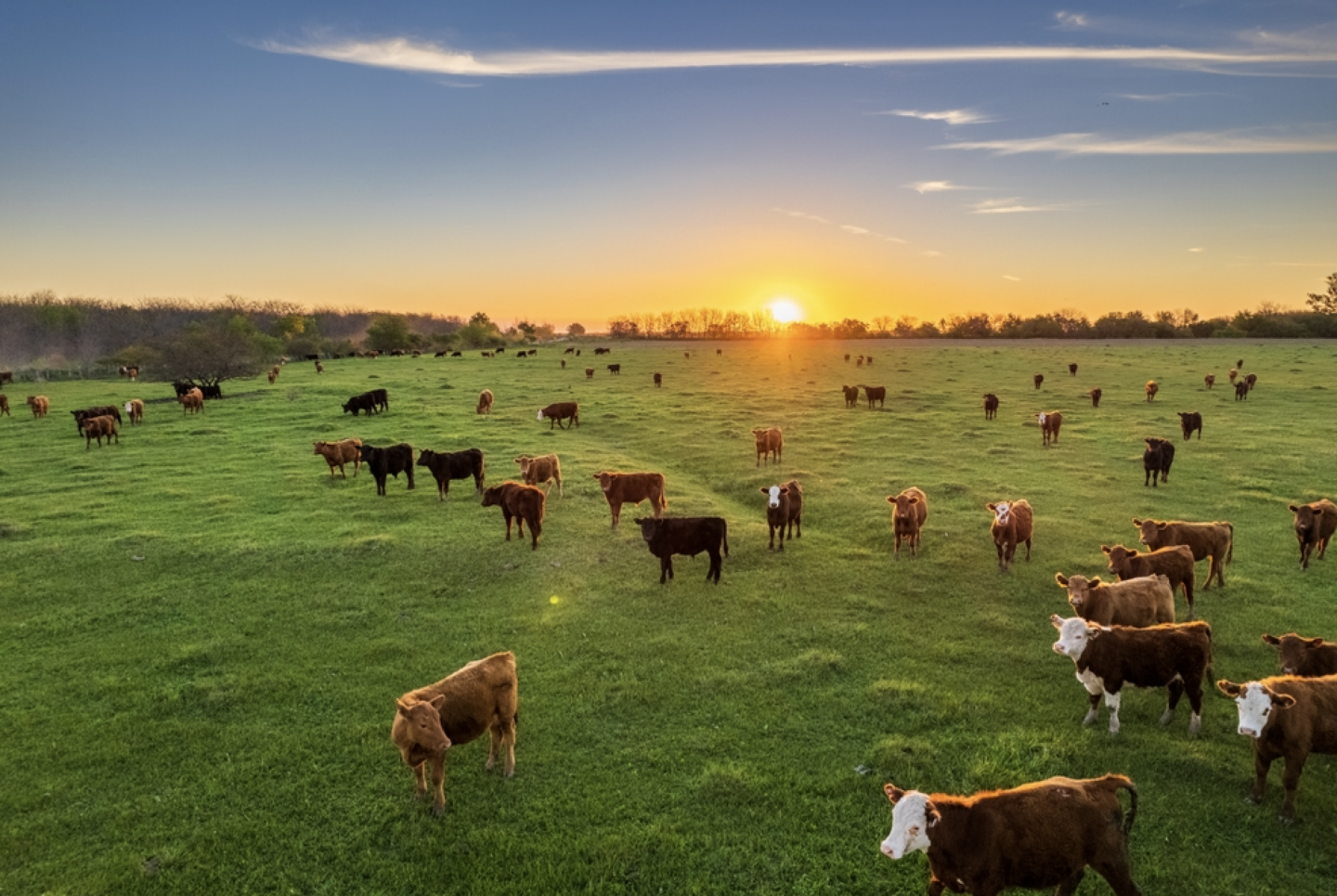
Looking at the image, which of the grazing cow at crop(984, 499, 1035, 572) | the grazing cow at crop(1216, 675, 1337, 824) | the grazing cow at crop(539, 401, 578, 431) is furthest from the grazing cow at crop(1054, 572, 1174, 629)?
the grazing cow at crop(539, 401, 578, 431)

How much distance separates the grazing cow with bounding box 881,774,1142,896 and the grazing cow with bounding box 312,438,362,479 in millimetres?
20070

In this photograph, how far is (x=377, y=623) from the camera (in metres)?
10.3

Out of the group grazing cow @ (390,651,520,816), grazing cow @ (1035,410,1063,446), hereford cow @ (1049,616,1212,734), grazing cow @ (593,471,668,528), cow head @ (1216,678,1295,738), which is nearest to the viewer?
cow head @ (1216,678,1295,738)

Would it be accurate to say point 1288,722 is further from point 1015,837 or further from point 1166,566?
point 1166,566

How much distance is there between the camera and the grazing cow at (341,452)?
2034 cm

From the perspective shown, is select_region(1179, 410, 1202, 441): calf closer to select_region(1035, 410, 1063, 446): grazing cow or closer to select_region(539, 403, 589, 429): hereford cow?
select_region(1035, 410, 1063, 446): grazing cow

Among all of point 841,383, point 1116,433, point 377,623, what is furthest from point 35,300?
point 1116,433

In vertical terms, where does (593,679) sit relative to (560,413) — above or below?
below

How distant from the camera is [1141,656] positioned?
23.3 ft

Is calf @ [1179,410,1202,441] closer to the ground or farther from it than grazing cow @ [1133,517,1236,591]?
farther from it

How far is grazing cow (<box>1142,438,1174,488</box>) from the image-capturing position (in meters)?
18.1

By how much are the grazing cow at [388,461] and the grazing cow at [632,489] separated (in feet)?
22.7

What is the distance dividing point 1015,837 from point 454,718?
5006mm

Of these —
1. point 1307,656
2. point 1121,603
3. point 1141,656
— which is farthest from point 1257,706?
point 1121,603
